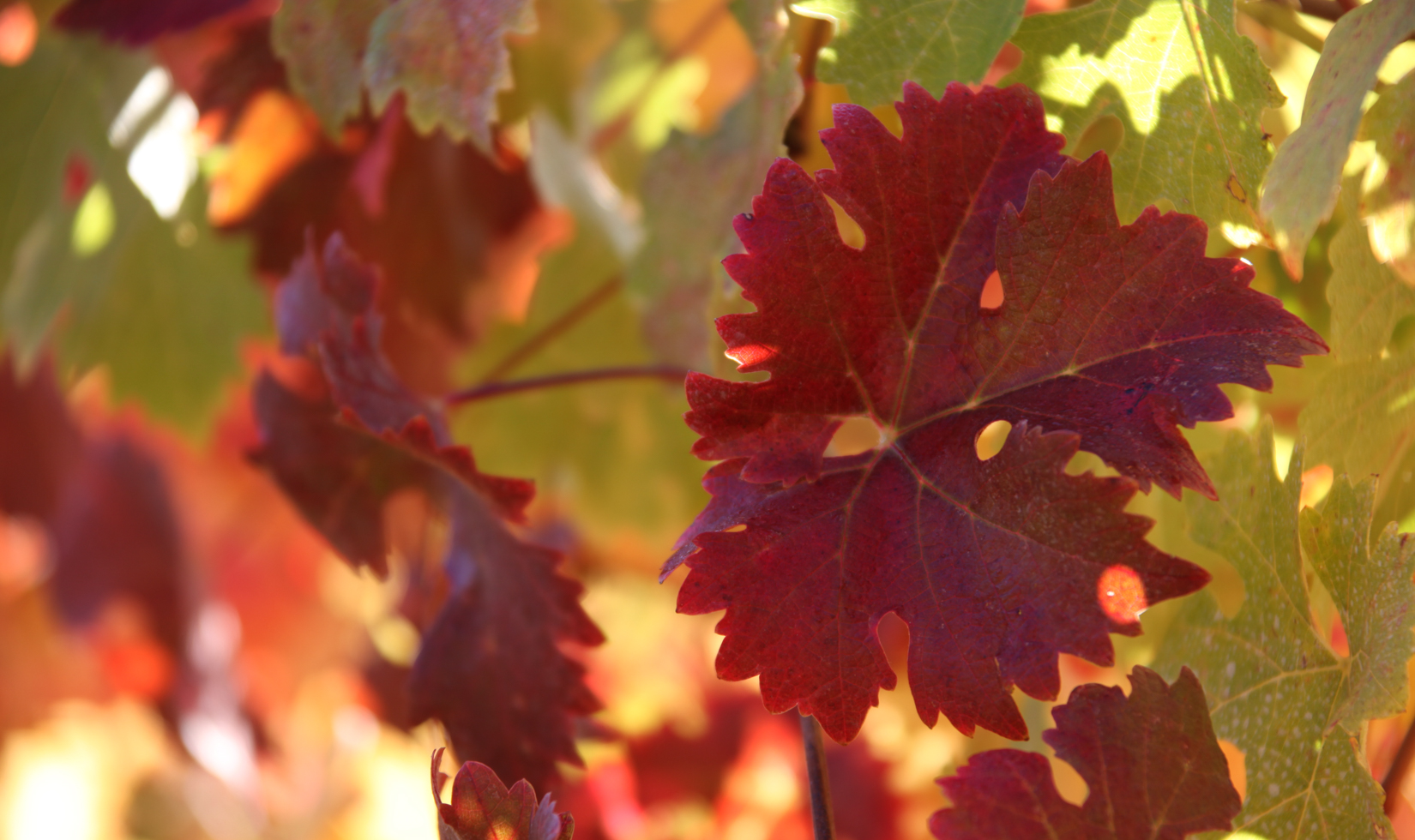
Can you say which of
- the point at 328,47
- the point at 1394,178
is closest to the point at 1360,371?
the point at 1394,178

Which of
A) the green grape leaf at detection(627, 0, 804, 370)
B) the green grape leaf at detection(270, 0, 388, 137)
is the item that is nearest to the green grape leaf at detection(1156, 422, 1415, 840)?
the green grape leaf at detection(627, 0, 804, 370)

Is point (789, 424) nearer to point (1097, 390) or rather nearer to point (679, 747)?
point (1097, 390)

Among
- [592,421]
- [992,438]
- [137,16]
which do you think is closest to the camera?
[992,438]

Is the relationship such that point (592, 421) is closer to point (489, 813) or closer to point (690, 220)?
point (690, 220)

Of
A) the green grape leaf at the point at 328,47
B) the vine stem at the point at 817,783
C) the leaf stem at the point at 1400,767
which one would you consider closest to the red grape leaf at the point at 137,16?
the green grape leaf at the point at 328,47

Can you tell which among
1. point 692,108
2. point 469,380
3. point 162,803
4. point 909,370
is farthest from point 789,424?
point 162,803
